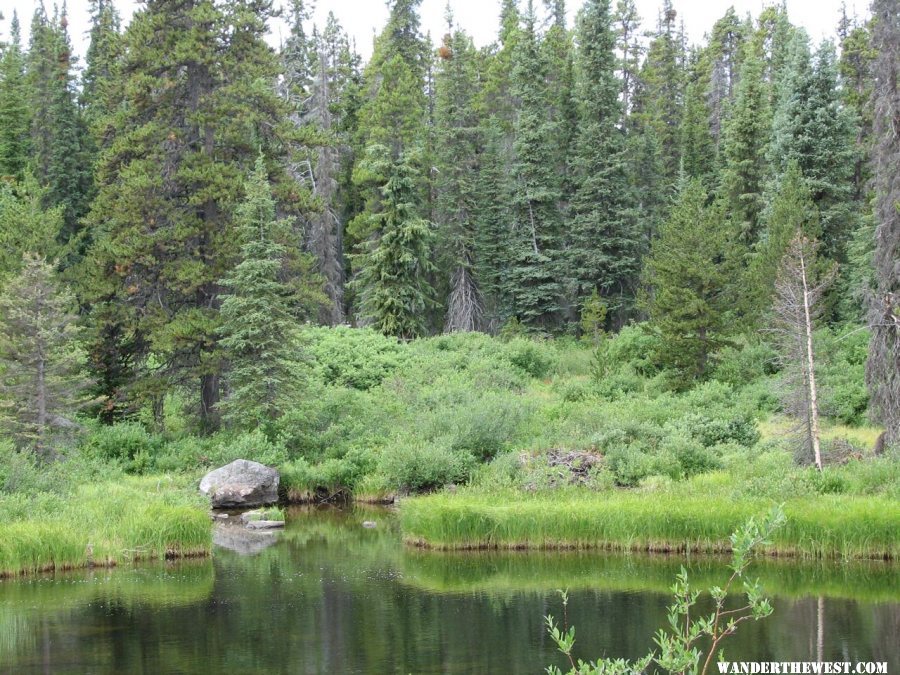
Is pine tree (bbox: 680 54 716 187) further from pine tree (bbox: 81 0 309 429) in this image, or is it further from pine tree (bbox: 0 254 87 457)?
pine tree (bbox: 0 254 87 457)

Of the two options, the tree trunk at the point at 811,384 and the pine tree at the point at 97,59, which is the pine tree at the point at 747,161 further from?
the pine tree at the point at 97,59

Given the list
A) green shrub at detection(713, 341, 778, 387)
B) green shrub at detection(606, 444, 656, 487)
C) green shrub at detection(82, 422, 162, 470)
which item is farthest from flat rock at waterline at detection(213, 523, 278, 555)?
green shrub at detection(713, 341, 778, 387)

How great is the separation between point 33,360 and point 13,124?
3533 cm

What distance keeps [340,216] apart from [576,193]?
1332 centimetres

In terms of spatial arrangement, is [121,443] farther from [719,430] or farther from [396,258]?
[719,430]

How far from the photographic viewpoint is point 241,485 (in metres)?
25.3

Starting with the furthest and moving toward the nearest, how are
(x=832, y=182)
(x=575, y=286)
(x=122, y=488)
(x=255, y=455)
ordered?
(x=575, y=286)
(x=832, y=182)
(x=255, y=455)
(x=122, y=488)

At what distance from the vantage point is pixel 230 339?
92.0 feet

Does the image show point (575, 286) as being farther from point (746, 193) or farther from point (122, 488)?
point (122, 488)

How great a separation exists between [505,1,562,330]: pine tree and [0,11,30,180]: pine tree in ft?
86.3

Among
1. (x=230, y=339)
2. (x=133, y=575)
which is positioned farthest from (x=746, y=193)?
(x=133, y=575)

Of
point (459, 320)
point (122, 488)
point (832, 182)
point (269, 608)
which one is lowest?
point (269, 608)

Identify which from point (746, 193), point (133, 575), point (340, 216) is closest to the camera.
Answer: point (133, 575)

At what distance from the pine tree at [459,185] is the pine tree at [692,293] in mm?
15807
